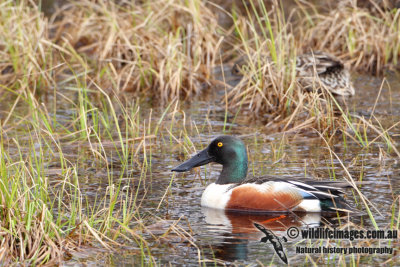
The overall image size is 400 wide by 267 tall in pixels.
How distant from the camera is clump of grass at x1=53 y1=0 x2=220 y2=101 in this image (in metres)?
10.3

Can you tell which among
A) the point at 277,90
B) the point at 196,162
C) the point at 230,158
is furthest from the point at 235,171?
the point at 277,90

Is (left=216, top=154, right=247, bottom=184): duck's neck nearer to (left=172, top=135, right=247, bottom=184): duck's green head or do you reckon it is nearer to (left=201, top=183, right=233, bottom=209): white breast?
(left=172, top=135, right=247, bottom=184): duck's green head

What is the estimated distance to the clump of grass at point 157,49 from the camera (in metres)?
10.3

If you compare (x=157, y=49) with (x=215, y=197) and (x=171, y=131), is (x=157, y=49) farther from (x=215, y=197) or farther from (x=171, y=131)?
(x=215, y=197)

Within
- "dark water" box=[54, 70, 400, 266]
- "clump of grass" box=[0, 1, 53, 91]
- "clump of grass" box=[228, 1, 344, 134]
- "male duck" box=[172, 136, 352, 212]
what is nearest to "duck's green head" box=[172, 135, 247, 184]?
"male duck" box=[172, 136, 352, 212]

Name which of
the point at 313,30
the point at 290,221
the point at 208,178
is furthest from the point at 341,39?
the point at 290,221

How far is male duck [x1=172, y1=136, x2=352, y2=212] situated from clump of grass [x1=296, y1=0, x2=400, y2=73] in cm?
505

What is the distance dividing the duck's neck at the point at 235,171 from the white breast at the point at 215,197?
174 mm

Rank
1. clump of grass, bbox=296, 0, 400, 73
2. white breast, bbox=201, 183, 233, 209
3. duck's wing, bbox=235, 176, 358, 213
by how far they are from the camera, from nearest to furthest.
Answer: duck's wing, bbox=235, 176, 358, 213 → white breast, bbox=201, 183, 233, 209 → clump of grass, bbox=296, 0, 400, 73

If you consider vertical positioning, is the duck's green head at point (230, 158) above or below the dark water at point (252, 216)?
above

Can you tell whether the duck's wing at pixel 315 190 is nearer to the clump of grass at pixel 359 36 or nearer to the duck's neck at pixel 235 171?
the duck's neck at pixel 235 171

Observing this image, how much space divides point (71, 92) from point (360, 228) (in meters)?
6.56

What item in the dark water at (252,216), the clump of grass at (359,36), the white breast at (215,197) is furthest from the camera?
the clump of grass at (359,36)

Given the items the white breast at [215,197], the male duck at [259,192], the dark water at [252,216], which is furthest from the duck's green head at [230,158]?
the dark water at [252,216]
